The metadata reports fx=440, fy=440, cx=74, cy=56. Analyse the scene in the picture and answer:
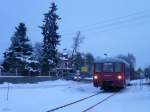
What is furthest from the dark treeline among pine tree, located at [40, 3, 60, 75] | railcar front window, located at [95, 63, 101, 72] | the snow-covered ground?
the snow-covered ground

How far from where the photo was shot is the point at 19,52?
72312 millimetres

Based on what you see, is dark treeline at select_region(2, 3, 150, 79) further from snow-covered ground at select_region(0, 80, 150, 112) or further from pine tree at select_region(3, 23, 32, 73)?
snow-covered ground at select_region(0, 80, 150, 112)

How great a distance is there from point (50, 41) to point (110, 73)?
40.7m

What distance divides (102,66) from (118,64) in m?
1.54

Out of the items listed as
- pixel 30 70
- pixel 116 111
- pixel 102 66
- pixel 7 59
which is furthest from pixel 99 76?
pixel 7 59

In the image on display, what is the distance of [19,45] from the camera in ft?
239

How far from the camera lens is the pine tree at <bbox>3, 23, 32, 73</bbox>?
7169 centimetres

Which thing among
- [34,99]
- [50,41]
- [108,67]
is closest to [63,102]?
[34,99]

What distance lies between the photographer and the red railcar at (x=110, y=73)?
39344 millimetres

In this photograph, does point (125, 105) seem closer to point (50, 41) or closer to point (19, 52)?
point (19, 52)

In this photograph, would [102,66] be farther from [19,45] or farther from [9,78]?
[19,45]

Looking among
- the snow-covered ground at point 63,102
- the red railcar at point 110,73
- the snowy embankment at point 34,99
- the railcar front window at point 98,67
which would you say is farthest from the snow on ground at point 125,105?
the railcar front window at point 98,67

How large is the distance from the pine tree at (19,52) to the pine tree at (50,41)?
16.5 ft

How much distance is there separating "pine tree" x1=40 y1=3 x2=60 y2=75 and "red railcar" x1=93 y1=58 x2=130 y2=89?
126 ft
